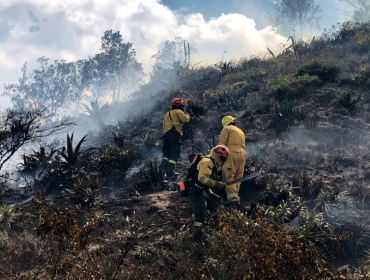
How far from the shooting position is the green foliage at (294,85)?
1124 centimetres

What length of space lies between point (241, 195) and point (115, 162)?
3.80 metres

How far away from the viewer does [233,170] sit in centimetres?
585

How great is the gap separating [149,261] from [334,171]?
4.77 metres

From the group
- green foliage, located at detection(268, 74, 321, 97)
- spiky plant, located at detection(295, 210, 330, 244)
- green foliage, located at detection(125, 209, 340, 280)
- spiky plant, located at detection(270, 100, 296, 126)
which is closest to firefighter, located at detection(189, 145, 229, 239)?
green foliage, located at detection(125, 209, 340, 280)

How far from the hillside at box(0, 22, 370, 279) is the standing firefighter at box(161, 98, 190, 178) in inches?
21.1

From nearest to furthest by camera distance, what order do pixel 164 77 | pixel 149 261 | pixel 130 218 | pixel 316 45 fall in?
pixel 149 261 < pixel 130 218 < pixel 316 45 < pixel 164 77

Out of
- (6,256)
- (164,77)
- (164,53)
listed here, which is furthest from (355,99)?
(164,53)

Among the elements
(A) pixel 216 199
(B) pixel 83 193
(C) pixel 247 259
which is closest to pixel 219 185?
(A) pixel 216 199

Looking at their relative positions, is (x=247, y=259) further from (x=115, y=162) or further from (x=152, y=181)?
(x=115, y=162)

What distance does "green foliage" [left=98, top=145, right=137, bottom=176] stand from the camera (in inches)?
336

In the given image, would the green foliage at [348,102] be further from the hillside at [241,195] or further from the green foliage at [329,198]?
the green foliage at [329,198]

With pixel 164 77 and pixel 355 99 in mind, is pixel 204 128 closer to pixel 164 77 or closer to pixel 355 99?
pixel 355 99

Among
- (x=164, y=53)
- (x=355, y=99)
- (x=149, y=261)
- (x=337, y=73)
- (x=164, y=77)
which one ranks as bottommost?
(x=149, y=261)

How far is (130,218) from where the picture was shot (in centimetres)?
589
